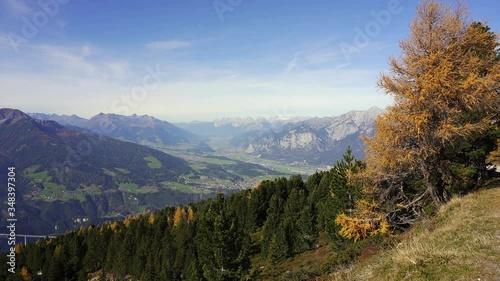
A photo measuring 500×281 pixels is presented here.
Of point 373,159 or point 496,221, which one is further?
point 373,159

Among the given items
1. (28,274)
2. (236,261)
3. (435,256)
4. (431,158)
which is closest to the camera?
(435,256)

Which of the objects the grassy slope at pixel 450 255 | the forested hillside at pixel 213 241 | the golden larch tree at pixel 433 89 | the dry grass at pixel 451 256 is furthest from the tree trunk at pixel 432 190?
the forested hillside at pixel 213 241

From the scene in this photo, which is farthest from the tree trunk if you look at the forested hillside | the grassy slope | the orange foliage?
the forested hillside

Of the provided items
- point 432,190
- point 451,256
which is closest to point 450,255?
point 451,256

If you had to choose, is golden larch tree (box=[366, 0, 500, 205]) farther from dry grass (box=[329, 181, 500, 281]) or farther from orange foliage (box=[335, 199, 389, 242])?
dry grass (box=[329, 181, 500, 281])

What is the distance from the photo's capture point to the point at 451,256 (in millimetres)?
9062

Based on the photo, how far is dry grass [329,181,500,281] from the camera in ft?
26.9

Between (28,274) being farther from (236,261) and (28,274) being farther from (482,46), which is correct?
(482,46)

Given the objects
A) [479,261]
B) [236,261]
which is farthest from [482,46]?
[236,261]

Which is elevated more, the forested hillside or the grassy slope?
the grassy slope

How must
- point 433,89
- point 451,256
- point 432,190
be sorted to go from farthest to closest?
point 432,190, point 433,89, point 451,256

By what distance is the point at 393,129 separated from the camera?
17422mm

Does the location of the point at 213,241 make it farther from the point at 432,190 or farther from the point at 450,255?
the point at 450,255

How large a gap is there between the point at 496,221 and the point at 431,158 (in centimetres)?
614
